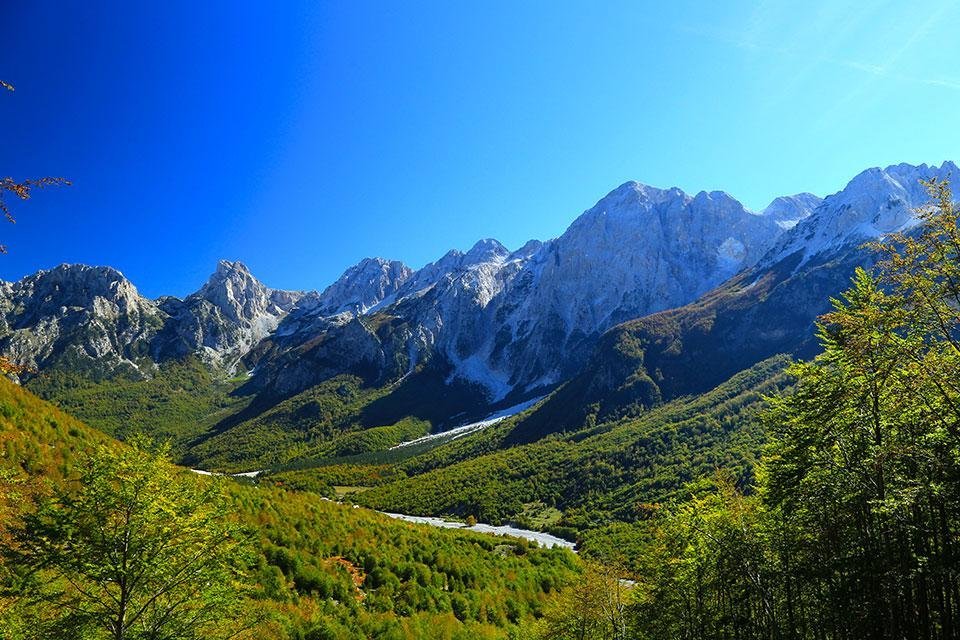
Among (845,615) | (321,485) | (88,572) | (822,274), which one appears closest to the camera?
(88,572)

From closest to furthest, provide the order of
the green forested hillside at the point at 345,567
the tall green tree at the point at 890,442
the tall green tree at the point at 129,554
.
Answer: the tall green tree at the point at 890,442 < the tall green tree at the point at 129,554 < the green forested hillside at the point at 345,567

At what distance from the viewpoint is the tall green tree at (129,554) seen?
1109 centimetres

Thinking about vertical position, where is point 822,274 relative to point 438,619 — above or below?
above

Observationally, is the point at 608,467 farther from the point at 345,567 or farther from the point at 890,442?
the point at 890,442

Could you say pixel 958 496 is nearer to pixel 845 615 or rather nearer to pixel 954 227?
pixel 845 615

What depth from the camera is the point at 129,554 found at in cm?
1159

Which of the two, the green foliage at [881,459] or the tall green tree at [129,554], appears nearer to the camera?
the green foliage at [881,459]

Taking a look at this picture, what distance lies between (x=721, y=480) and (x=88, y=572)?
2108 cm

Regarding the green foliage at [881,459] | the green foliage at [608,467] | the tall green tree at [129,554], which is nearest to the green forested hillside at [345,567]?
the tall green tree at [129,554]

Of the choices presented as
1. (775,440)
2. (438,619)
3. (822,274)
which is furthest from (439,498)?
(822,274)

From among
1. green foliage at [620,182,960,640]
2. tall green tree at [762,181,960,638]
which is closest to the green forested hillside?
green foliage at [620,182,960,640]

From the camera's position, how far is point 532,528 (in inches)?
4631

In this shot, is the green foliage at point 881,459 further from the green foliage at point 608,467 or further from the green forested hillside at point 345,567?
the green foliage at point 608,467

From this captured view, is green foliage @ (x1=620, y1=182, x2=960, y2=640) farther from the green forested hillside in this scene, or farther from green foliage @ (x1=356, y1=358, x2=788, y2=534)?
green foliage @ (x1=356, y1=358, x2=788, y2=534)
